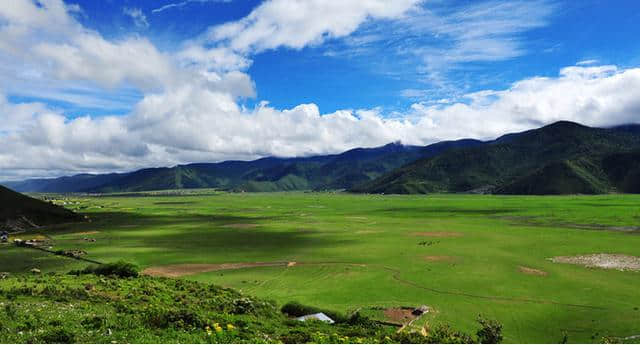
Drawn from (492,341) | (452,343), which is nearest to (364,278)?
(492,341)

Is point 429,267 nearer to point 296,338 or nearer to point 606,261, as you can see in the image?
point 606,261

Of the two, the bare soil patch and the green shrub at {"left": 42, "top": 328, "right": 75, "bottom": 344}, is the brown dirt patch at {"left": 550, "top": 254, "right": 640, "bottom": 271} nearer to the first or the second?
the bare soil patch

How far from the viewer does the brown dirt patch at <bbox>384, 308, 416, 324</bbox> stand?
37.0 metres

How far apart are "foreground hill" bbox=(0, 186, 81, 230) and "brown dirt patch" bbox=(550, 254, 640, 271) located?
504ft

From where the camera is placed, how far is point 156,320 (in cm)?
2362

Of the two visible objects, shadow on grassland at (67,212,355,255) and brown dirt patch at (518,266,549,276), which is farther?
shadow on grassland at (67,212,355,255)

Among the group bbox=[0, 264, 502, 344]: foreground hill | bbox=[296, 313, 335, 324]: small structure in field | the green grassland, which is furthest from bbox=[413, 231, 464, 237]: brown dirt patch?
bbox=[296, 313, 335, 324]: small structure in field

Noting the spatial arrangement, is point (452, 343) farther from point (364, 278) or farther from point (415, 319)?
point (364, 278)

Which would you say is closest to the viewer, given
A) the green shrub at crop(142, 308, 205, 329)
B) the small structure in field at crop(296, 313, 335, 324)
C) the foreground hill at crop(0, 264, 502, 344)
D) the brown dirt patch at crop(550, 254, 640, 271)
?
the foreground hill at crop(0, 264, 502, 344)

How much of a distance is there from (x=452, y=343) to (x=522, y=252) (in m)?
55.7

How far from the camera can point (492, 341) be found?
29547mm

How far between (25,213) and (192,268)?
115677mm

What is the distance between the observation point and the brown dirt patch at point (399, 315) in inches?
1458

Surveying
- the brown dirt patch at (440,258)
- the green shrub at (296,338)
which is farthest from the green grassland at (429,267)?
the green shrub at (296,338)
